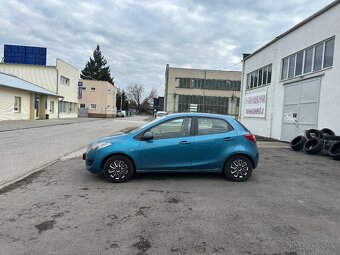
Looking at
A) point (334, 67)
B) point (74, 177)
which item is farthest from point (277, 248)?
point (334, 67)

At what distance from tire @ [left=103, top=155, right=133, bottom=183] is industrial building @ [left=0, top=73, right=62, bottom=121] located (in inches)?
1000

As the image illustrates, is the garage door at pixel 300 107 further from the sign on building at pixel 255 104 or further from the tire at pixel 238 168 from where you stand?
the tire at pixel 238 168

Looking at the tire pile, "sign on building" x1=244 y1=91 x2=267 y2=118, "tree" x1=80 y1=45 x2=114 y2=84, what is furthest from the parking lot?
"tree" x1=80 y1=45 x2=114 y2=84

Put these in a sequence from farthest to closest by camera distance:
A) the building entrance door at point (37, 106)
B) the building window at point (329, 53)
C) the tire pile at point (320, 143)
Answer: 1. the building entrance door at point (37, 106)
2. the building window at point (329, 53)
3. the tire pile at point (320, 143)

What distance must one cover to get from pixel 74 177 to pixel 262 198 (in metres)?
4.26

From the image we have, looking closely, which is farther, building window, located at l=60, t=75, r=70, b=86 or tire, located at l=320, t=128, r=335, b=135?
building window, located at l=60, t=75, r=70, b=86

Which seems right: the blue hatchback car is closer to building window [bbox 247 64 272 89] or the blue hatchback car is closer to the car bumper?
the car bumper

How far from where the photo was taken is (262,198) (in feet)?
20.5

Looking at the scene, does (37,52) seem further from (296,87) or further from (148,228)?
(148,228)

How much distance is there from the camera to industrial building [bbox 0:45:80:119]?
4362 cm

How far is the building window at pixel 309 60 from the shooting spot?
48.9ft

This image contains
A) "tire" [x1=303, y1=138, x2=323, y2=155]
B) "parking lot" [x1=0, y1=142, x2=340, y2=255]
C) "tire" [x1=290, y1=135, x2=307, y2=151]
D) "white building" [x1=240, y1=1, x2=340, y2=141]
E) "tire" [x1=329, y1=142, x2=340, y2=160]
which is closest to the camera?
"parking lot" [x1=0, y1=142, x2=340, y2=255]

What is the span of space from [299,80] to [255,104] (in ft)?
24.2

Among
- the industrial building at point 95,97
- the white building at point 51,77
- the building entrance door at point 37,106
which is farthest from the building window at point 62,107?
the industrial building at point 95,97
